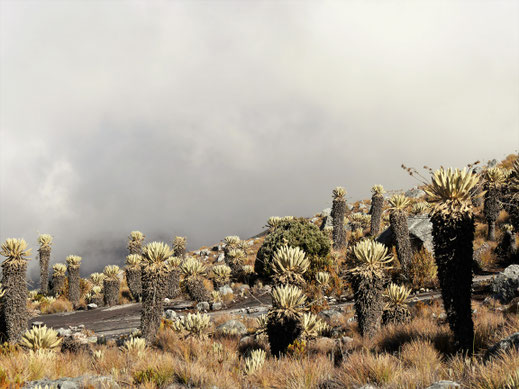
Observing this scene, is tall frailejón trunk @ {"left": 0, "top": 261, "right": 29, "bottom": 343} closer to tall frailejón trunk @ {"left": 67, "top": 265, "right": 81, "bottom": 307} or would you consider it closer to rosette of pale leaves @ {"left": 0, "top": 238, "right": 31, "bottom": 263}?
rosette of pale leaves @ {"left": 0, "top": 238, "right": 31, "bottom": 263}

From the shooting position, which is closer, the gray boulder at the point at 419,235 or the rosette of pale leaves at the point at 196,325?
the rosette of pale leaves at the point at 196,325

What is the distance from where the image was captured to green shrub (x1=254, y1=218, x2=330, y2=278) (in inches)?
831

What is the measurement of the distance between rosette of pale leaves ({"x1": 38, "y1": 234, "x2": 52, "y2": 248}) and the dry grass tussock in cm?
1948

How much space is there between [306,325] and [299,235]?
11.5 m

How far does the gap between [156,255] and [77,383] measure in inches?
231

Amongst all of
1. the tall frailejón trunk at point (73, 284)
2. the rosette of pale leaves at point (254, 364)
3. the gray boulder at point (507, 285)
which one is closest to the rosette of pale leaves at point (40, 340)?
the rosette of pale leaves at point (254, 364)

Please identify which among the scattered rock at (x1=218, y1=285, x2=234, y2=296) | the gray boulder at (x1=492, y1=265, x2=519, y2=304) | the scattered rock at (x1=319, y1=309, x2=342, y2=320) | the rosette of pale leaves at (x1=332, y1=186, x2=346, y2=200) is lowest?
the scattered rock at (x1=319, y1=309, x2=342, y2=320)

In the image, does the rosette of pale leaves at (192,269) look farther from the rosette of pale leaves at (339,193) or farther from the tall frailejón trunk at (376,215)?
the tall frailejón trunk at (376,215)

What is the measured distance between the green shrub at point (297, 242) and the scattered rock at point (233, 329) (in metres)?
7.81

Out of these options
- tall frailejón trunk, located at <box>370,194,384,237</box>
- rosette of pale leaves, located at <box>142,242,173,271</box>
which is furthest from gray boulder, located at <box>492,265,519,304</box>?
tall frailejón trunk, located at <box>370,194,384,237</box>

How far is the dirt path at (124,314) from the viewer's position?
15464 millimetres

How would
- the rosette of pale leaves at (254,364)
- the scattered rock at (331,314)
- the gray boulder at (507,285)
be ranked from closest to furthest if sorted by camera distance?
1. the rosette of pale leaves at (254,364)
2. the gray boulder at (507,285)
3. the scattered rock at (331,314)

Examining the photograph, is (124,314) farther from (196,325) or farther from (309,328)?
(309,328)

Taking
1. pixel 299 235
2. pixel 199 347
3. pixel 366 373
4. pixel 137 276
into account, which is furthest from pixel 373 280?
→ pixel 137 276
